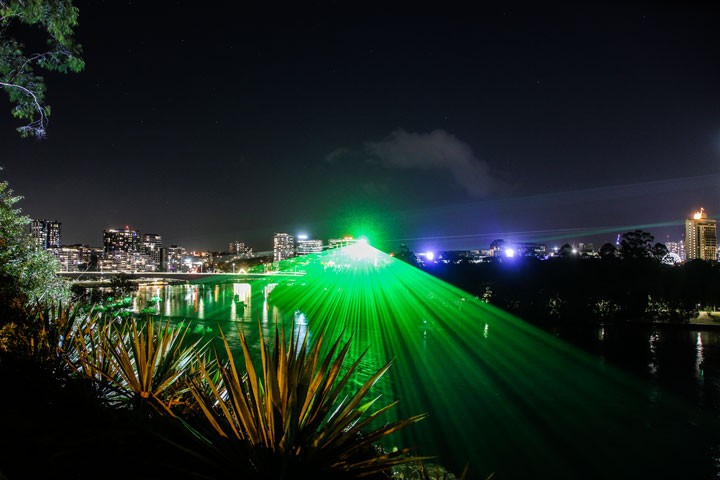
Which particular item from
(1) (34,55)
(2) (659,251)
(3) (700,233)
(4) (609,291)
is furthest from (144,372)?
(3) (700,233)

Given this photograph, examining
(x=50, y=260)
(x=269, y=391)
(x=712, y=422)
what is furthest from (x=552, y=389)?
(x=50, y=260)

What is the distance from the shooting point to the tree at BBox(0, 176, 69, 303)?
34.0 feet

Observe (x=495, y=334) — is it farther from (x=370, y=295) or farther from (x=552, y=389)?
(x=370, y=295)

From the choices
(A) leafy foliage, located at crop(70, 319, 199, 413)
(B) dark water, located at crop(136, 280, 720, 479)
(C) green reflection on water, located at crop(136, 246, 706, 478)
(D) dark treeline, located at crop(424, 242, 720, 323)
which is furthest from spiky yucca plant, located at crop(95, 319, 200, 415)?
(D) dark treeline, located at crop(424, 242, 720, 323)

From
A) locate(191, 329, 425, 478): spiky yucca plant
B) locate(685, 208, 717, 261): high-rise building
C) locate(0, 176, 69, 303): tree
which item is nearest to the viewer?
locate(191, 329, 425, 478): spiky yucca plant

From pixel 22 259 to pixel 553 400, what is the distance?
1909 centimetres

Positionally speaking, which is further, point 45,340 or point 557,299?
point 557,299

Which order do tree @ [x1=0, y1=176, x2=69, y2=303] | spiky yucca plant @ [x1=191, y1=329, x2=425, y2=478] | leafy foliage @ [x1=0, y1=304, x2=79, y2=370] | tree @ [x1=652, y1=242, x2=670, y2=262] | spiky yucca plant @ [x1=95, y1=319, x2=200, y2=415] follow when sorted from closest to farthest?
spiky yucca plant @ [x1=191, y1=329, x2=425, y2=478]
spiky yucca plant @ [x1=95, y1=319, x2=200, y2=415]
leafy foliage @ [x1=0, y1=304, x2=79, y2=370]
tree @ [x1=0, y1=176, x2=69, y2=303]
tree @ [x1=652, y1=242, x2=670, y2=262]

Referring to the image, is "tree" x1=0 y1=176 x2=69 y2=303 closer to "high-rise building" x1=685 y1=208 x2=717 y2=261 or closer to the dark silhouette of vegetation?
the dark silhouette of vegetation

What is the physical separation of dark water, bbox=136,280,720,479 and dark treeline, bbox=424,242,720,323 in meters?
9.11

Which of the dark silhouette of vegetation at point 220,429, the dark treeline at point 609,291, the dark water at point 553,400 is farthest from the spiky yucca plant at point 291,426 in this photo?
the dark treeline at point 609,291

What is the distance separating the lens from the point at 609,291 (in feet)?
133

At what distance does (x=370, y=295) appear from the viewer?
55.9 metres

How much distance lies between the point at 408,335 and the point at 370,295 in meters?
26.6
